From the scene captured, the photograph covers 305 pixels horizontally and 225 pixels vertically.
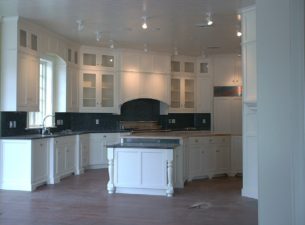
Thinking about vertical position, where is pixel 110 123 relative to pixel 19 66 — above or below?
below

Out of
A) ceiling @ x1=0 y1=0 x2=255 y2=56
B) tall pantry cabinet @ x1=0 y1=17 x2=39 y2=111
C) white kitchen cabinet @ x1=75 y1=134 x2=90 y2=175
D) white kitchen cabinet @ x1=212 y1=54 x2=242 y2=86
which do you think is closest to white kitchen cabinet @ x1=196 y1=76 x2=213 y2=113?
white kitchen cabinet @ x1=212 y1=54 x2=242 y2=86

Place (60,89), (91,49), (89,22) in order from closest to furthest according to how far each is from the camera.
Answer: (89,22)
(60,89)
(91,49)

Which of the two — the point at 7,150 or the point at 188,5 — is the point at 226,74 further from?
the point at 7,150

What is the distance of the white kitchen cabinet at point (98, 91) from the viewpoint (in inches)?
336

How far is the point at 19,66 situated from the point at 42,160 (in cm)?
168

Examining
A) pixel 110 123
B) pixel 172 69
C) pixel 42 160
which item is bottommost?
pixel 42 160

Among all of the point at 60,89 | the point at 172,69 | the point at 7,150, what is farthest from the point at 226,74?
the point at 7,150

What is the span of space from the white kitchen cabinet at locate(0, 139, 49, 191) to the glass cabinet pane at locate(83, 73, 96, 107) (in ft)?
9.07

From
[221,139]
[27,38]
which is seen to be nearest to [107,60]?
[27,38]

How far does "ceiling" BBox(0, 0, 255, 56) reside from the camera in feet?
17.1

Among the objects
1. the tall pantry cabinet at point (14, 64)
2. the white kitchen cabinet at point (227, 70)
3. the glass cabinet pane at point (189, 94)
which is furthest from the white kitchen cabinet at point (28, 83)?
the white kitchen cabinet at point (227, 70)

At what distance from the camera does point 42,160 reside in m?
6.20

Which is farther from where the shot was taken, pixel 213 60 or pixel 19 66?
pixel 213 60

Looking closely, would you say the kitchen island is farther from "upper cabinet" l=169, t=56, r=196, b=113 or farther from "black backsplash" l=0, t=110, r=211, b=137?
"upper cabinet" l=169, t=56, r=196, b=113
